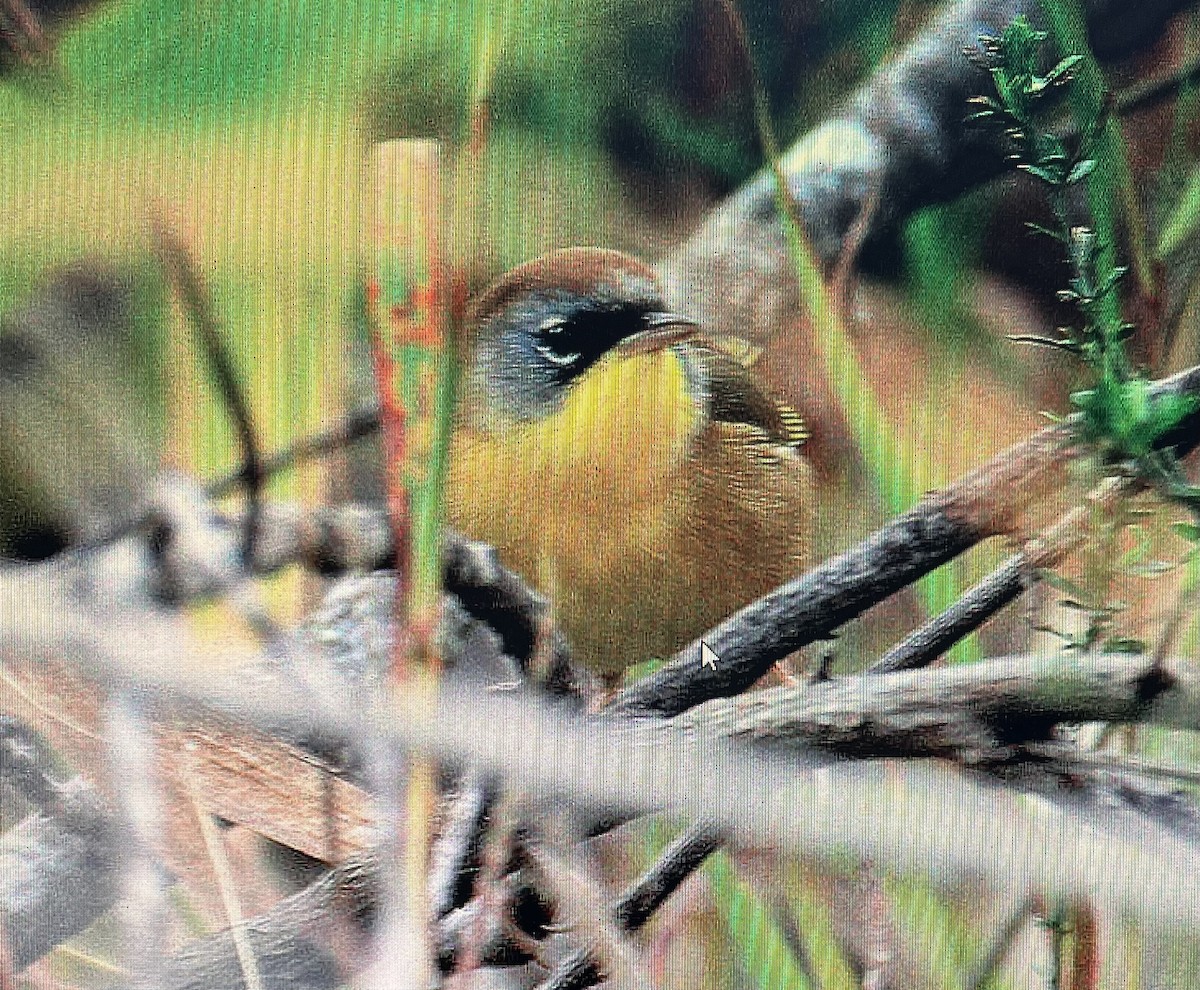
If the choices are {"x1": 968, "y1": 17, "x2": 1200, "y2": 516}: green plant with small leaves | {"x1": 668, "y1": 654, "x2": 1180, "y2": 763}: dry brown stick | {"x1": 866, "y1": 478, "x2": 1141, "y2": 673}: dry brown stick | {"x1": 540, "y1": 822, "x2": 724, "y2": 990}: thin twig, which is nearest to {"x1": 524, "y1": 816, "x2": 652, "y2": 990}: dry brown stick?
{"x1": 540, "y1": 822, "x2": 724, "y2": 990}: thin twig

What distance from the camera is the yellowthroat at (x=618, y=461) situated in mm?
740

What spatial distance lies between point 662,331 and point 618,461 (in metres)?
0.08

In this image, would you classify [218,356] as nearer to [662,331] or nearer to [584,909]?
Answer: [662,331]

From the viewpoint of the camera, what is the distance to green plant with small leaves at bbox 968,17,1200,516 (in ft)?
2.23

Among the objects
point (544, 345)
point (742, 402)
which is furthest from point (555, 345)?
Result: point (742, 402)

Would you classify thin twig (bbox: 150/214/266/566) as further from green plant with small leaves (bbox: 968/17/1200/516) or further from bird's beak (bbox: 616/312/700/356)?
green plant with small leaves (bbox: 968/17/1200/516)

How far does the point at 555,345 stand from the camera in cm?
75

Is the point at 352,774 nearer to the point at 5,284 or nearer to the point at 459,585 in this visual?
the point at 459,585

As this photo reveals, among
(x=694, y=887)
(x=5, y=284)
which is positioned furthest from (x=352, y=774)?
(x=5, y=284)

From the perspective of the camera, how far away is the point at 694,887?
0.75m

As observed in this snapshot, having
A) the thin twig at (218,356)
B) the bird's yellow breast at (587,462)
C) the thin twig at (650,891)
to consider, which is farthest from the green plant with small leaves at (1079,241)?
the thin twig at (218,356)

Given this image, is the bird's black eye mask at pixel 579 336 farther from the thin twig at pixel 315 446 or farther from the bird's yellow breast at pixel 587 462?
the thin twig at pixel 315 446

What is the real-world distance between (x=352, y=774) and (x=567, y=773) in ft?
0.45

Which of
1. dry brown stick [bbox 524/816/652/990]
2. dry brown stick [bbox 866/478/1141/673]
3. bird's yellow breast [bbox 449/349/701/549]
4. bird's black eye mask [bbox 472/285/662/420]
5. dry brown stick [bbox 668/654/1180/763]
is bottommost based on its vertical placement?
dry brown stick [bbox 524/816/652/990]
